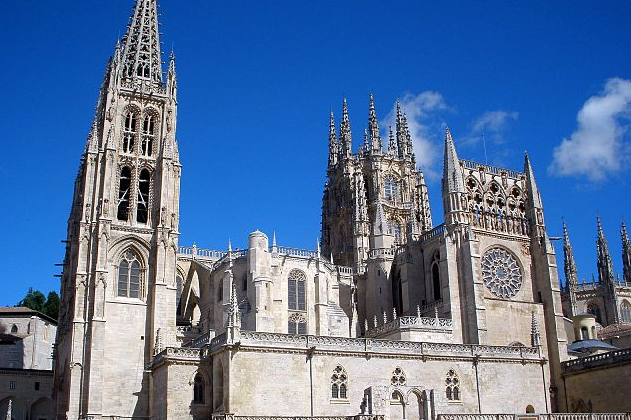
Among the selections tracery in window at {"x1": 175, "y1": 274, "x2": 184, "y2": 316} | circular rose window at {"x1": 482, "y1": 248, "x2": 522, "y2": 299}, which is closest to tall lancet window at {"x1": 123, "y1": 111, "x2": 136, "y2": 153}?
tracery in window at {"x1": 175, "y1": 274, "x2": 184, "y2": 316}

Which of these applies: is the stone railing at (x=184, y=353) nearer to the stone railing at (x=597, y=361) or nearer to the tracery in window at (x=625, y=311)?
the stone railing at (x=597, y=361)

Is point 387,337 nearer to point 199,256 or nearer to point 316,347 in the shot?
point 316,347

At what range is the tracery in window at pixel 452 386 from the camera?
39.9 meters

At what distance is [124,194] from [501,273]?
27.1 meters

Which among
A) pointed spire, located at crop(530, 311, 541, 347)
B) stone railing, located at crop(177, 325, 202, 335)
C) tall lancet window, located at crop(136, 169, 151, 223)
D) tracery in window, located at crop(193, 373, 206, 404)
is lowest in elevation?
tracery in window, located at crop(193, 373, 206, 404)

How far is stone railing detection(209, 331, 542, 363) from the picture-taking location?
36.2 meters

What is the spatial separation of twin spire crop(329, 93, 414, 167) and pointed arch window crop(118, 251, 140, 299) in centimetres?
2738

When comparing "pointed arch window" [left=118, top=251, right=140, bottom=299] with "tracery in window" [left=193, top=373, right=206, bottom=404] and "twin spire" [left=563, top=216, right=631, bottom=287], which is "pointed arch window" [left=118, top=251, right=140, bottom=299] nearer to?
"tracery in window" [left=193, top=373, right=206, bottom=404]

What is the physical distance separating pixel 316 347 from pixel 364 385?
11.1ft

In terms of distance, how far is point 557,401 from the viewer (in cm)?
4441

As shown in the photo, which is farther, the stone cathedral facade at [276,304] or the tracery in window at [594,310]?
the tracery in window at [594,310]

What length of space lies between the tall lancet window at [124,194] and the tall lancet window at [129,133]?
5.56ft

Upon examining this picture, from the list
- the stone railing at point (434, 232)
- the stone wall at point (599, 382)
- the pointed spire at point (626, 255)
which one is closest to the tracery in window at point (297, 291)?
the stone railing at point (434, 232)

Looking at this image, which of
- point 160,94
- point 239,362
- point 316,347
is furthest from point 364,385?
point 160,94
